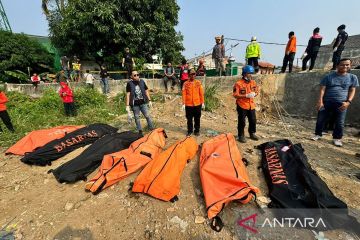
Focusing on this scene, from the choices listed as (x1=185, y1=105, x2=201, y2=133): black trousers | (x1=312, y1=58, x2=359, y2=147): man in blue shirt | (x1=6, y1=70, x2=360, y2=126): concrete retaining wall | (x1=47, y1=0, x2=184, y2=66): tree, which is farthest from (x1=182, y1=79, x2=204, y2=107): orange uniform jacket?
(x1=47, y1=0, x2=184, y2=66): tree

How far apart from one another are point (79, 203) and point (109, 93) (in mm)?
7817

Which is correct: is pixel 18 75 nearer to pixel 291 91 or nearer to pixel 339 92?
pixel 291 91

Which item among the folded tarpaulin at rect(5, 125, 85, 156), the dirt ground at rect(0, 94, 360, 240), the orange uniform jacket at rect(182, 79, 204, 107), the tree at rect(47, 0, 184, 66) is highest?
the tree at rect(47, 0, 184, 66)

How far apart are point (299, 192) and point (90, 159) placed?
3258 millimetres

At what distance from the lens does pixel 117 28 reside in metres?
12.5

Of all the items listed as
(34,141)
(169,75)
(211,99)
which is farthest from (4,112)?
(211,99)

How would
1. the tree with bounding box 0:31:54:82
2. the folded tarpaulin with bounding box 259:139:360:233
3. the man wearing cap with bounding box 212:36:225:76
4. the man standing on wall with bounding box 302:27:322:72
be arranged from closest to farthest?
1. the folded tarpaulin with bounding box 259:139:360:233
2. the man standing on wall with bounding box 302:27:322:72
3. the man wearing cap with bounding box 212:36:225:76
4. the tree with bounding box 0:31:54:82

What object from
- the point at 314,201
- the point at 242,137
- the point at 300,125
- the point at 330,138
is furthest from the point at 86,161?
the point at 300,125

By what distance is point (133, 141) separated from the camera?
4.69 m

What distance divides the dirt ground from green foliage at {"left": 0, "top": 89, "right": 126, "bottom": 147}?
2.81m

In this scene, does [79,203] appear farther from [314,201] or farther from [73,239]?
[314,201]

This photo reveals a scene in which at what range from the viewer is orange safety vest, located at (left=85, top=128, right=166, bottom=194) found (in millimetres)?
3385

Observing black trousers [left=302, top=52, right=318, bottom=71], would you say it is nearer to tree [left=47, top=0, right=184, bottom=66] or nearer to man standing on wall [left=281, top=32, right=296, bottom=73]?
man standing on wall [left=281, top=32, right=296, bottom=73]

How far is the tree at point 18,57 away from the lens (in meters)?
14.4
